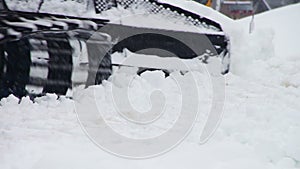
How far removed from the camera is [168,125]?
10.3 ft

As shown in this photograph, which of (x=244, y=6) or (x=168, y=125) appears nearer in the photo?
(x=168, y=125)

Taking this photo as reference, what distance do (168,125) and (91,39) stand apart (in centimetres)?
104

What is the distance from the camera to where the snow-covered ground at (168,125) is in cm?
242

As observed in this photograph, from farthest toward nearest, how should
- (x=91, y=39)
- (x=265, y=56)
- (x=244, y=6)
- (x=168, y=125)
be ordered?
(x=244, y=6)
(x=265, y=56)
(x=91, y=39)
(x=168, y=125)

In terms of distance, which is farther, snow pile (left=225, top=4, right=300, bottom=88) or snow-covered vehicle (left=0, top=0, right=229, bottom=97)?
snow pile (left=225, top=4, right=300, bottom=88)

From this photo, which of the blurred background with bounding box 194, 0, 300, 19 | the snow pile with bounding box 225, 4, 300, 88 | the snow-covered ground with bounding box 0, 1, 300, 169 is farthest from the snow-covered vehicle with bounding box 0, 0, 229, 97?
the blurred background with bounding box 194, 0, 300, 19

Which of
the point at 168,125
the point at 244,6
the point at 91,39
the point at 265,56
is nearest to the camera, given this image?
the point at 168,125

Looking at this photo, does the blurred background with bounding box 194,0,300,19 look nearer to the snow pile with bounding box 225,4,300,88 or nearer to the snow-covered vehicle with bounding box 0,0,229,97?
the snow pile with bounding box 225,4,300,88

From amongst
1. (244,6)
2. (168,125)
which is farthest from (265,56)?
(244,6)

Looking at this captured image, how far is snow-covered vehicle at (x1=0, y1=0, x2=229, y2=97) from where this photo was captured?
3270mm

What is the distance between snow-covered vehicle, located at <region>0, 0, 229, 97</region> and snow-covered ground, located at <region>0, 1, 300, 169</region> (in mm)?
173

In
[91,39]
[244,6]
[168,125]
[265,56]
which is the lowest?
[244,6]

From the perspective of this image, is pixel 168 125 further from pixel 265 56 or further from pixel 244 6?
pixel 244 6

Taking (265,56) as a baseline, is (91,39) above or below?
above
